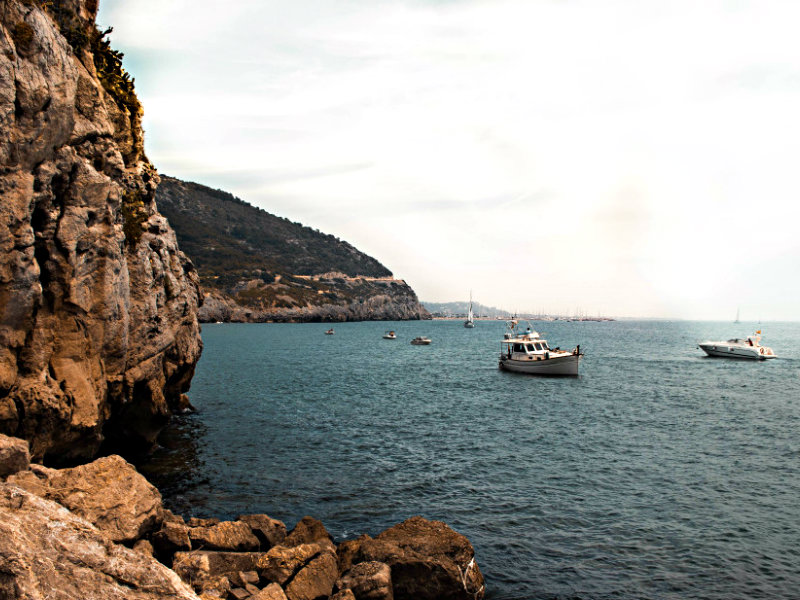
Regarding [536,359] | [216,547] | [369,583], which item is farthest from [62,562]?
[536,359]

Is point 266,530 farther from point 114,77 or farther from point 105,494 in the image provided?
point 114,77

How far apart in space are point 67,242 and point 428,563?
15.1 metres

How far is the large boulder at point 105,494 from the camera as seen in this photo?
12703 millimetres

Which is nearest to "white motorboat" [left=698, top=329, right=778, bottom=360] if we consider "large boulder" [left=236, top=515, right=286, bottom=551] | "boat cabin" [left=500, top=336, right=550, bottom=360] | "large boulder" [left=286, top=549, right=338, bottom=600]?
"boat cabin" [left=500, top=336, right=550, bottom=360]

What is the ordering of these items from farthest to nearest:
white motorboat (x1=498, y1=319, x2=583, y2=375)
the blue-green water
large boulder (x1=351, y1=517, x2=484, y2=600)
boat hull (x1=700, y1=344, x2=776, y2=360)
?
boat hull (x1=700, y1=344, x2=776, y2=360), white motorboat (x1=498, y1=319, x2=583, y2=375), the blue-green water, large boulder (x1=351, y1=517, x2=484, y2=600)

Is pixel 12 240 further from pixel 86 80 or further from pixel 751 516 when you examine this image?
pixel 751 516

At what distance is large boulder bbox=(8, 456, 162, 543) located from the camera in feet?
41.7

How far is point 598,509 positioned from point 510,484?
4.14 m

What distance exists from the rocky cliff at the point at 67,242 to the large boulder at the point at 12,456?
10.4 feet

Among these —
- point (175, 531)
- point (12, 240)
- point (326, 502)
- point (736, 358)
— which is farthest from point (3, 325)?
point (736, 358)

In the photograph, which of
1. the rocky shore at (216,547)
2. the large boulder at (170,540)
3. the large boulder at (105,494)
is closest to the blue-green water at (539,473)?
the rocky shore at (216,547)

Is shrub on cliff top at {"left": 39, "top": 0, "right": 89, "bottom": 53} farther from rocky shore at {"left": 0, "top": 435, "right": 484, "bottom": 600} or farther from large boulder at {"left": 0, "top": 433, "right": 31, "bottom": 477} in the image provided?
rocky shore at {"left": 0, "top": 435, "right": 484, "bottom": 600}

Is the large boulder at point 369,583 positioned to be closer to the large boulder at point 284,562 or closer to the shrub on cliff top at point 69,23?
the large boulder at point 284,562

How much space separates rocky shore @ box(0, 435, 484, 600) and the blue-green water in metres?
2.29
